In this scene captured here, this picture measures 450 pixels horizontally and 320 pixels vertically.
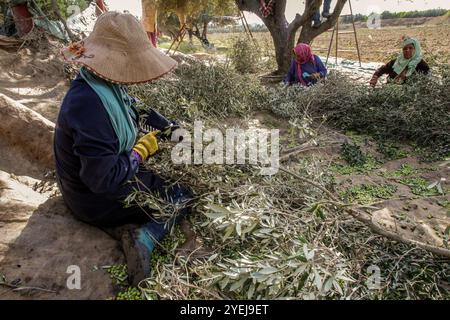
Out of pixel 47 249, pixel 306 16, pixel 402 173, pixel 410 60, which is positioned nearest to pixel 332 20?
pixel 306 16

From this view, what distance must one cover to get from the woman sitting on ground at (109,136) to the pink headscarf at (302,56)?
12.9ft

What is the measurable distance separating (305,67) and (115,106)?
4.28m

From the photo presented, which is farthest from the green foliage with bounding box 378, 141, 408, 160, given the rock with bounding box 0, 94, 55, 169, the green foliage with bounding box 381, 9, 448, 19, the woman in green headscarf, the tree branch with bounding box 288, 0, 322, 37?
the green foliage with bounding box 381, 9, 448, 19

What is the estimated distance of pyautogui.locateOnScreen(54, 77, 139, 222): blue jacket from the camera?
158cm

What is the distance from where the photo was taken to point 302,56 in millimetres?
5316

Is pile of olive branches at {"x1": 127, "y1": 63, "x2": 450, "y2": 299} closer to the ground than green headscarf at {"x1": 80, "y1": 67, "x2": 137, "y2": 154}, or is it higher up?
closer to the ground

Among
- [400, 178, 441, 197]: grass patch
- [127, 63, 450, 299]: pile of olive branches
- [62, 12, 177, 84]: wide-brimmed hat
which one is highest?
[62, 12, 177, 84]: wide-brimmed hat

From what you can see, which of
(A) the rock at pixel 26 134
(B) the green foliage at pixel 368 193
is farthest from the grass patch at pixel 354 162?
(A) the rock at pixel 26 134

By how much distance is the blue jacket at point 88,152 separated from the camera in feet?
5.17

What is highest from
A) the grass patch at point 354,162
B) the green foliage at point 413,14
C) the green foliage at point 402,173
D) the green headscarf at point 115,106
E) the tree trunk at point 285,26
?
the green foliage at point 413,14

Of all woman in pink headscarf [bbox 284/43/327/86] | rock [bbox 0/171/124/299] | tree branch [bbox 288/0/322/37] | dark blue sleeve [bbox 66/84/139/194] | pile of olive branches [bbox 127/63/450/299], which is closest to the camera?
pile of olive branches [bbox 127/63/450/299]

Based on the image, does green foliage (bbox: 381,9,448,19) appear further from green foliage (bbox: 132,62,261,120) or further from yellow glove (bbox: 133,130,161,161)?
yellow glove (bbox: 133,130,161,161)

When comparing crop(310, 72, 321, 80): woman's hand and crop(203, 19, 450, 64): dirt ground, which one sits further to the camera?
crop(203, 19, 450, 64): dirt ground

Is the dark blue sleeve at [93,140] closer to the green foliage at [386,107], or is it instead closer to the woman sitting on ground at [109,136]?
the woman sitting on ground at [109,136]
